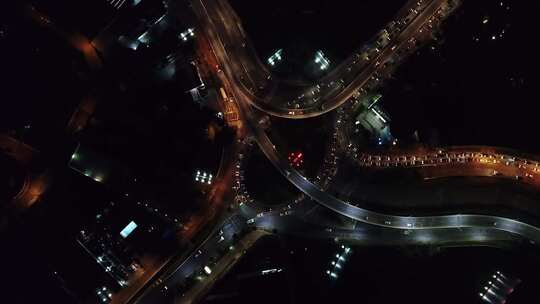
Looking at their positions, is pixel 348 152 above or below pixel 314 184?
above

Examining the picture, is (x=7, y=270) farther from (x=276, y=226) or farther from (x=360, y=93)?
(x=360, y=93)

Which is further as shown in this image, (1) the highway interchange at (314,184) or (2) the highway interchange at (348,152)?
(2) the highway interchange at (348,152)

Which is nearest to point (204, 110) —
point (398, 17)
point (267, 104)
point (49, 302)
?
point (267, 104)

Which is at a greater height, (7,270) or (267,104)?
(267,104)

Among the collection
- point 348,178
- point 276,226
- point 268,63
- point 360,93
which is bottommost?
point 276,226

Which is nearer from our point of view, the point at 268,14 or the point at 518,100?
the point at 518,100

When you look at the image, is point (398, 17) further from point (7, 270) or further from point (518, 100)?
point (7, 270)

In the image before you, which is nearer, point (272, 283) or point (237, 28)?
point (272, 283)

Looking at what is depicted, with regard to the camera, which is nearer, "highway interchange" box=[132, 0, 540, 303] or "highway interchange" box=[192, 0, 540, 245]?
"highway interchange" box=[192, 0, 540, 245]

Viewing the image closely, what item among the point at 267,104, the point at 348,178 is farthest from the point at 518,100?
the point at 267,104
